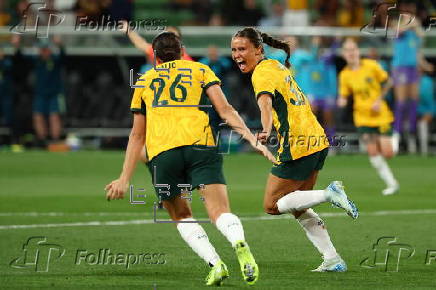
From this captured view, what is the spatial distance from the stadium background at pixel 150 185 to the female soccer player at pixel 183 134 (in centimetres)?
67

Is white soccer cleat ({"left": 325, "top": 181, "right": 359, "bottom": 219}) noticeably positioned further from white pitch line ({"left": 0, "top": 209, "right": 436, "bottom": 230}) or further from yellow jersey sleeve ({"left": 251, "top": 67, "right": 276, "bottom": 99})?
white pitch line ({"left": 0, "top": 209, "right": 436, "bottom": 230})

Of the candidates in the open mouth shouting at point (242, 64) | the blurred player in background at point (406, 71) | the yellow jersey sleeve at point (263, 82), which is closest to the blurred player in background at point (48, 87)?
the blurred player in background at point (406, 71)

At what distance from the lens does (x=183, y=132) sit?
8.70 metres

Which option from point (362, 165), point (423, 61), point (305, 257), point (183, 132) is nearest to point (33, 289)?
point (183, 132)

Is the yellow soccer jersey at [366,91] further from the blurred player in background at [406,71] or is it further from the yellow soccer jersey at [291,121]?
the yellow soccer jersey at [291,121]

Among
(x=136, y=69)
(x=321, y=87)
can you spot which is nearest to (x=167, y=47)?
(x=321, y=87)

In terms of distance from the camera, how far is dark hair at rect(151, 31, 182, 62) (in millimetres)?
8797

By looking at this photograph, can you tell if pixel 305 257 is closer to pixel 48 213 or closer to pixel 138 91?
pixel 138 91

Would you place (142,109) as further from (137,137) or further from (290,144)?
(290,144)

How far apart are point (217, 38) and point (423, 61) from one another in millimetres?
5297

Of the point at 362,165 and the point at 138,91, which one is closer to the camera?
the point at 138,91

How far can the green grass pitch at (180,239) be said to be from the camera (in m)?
9.16

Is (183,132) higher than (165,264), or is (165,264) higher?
(183,132)

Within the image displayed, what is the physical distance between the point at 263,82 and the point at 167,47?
3.04 ft
